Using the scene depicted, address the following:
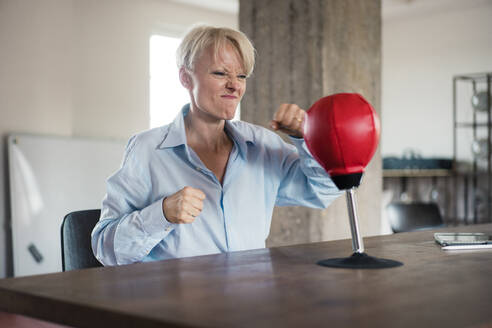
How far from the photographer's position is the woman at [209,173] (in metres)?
1.70

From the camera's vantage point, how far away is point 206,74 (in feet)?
6.15

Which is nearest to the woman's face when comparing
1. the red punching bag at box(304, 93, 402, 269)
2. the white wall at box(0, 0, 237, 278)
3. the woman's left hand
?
the woman's left hand

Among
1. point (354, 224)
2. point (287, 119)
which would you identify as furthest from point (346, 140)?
point (287, 119)

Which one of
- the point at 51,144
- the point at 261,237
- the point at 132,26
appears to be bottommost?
the point at 261,237

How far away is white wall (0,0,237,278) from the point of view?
5625mm

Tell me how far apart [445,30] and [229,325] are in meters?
8.59

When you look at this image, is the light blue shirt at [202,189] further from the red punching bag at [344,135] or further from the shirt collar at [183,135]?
the red punching bag at [344,135]

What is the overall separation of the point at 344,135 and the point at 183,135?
780 millimetres

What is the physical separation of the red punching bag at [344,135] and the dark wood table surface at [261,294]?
201mm

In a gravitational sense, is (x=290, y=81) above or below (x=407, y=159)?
above

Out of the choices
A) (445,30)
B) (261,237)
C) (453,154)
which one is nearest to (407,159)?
(453,154)

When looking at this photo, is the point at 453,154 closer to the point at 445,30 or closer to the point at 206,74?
the point at 445,30

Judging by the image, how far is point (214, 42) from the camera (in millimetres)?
1876

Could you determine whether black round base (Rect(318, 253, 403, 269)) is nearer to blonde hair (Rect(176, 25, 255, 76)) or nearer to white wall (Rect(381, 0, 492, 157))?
blonde hair (Rect(176, 25, 255, 76))
